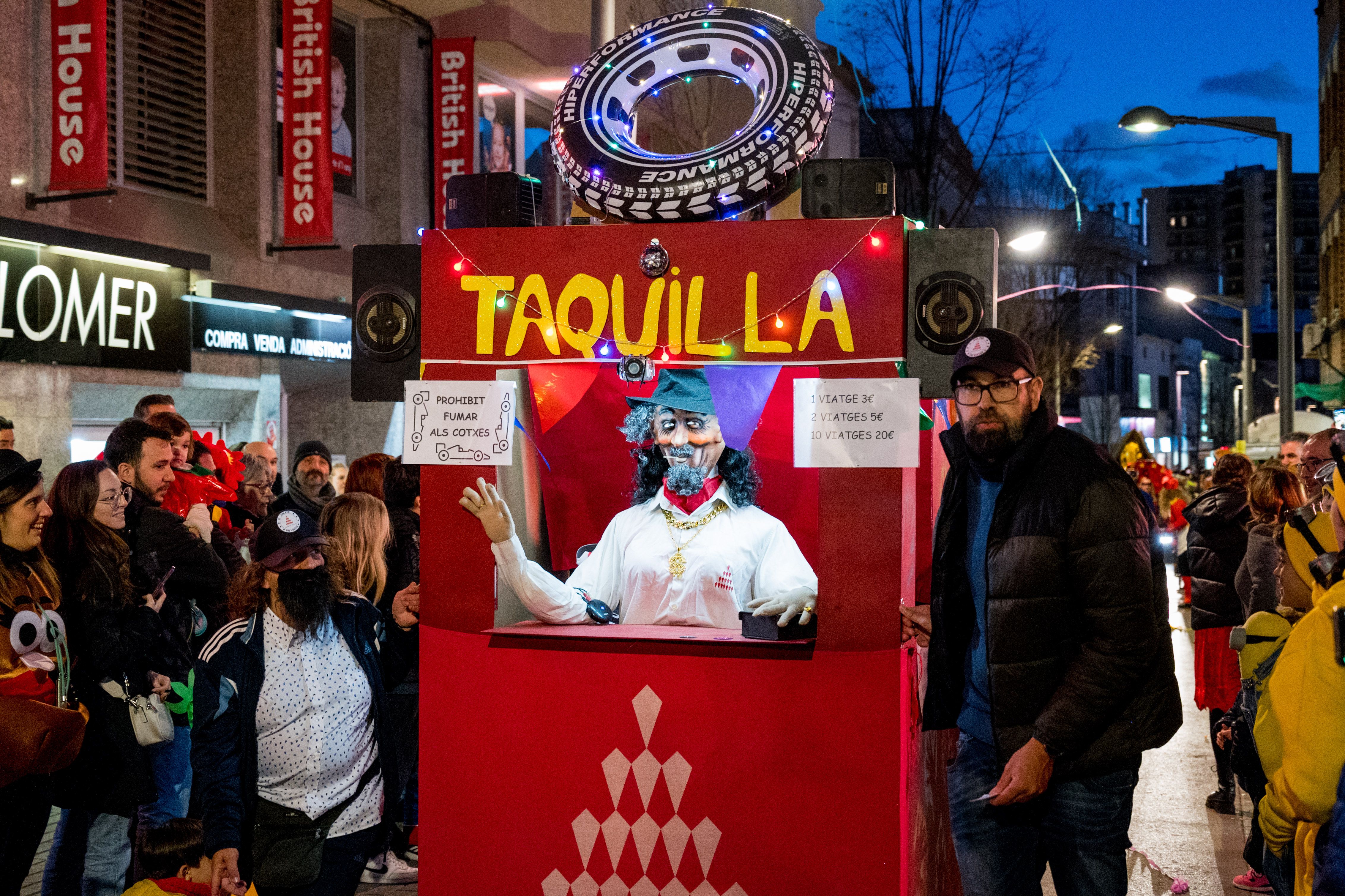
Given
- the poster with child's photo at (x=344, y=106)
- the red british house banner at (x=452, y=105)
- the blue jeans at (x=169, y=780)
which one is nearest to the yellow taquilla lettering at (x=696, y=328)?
the blue jeans at (x=169, y=780)

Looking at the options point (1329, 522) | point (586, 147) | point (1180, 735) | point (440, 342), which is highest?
point (586, 147)

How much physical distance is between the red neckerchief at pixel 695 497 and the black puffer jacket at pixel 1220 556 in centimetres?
391

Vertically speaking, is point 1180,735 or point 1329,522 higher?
point 1329,522

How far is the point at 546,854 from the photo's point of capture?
155 inches

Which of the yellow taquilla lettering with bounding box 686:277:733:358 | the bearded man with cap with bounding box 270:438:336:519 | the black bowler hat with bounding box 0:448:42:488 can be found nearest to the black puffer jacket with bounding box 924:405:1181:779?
the yellow taquilla lettering with bounding box 686:277:733:358

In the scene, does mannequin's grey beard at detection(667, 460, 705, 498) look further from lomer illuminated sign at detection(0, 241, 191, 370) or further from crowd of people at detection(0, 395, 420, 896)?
lomer illuminated sign at detection(0, 241, 191, 370)

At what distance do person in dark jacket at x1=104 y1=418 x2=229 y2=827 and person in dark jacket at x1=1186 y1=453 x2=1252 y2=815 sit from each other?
5423 millimetres

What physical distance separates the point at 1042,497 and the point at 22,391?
31.1 feet

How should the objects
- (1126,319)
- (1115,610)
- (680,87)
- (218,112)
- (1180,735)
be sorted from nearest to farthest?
1. (1115,610)
2. (1180,735)
3. (218,112)
4. (680,87)
5. (1126,319)

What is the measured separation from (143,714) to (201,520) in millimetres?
1709

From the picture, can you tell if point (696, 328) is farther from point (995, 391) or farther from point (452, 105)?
point (452, 105)

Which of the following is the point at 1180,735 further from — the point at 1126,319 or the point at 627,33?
the point at 1126,319

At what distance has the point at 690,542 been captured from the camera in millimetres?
4531

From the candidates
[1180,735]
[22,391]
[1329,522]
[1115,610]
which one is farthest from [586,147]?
[22,391]
